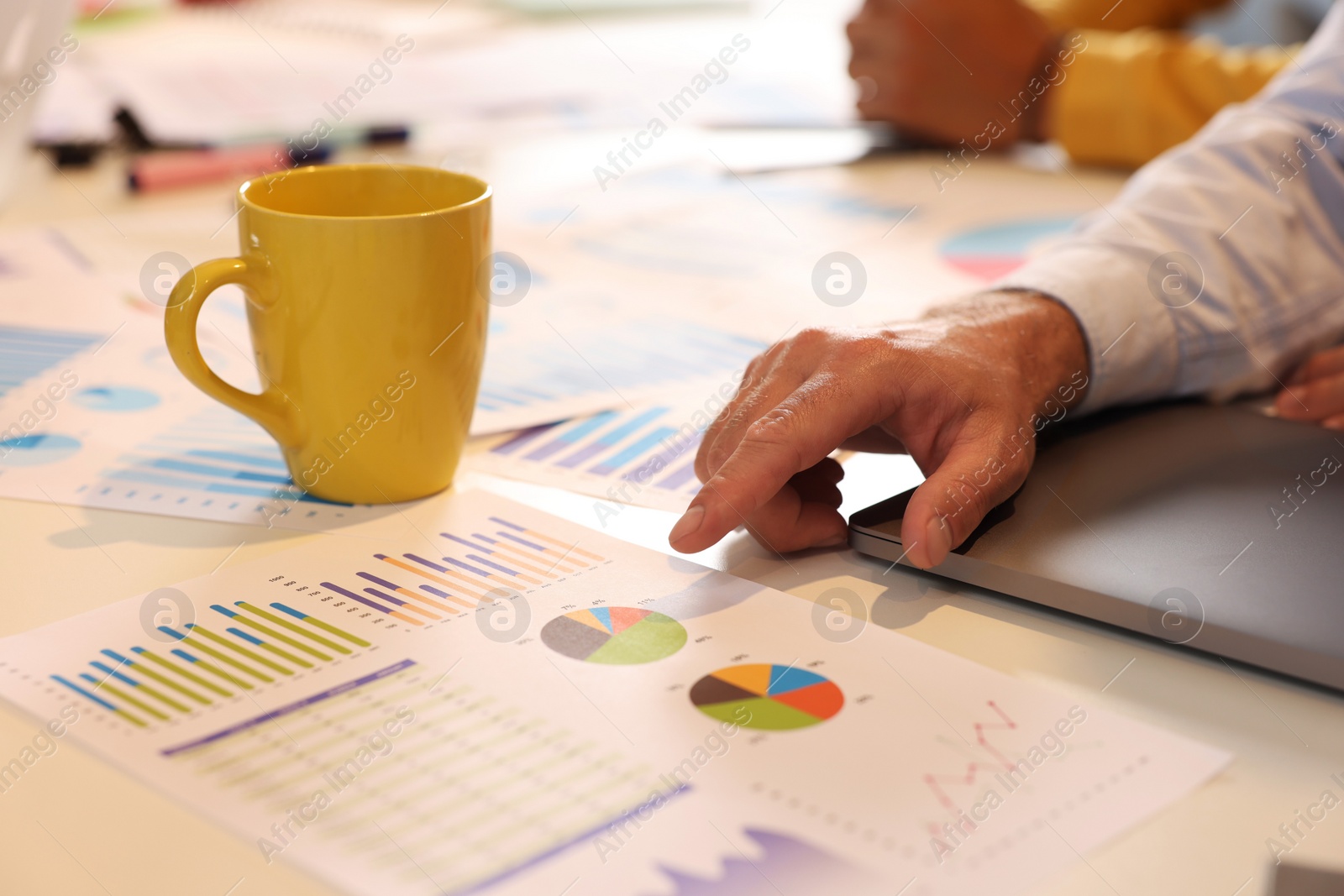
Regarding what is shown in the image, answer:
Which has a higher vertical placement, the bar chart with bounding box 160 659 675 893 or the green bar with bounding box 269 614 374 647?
the bar chart with bounding box 160 659 675 893

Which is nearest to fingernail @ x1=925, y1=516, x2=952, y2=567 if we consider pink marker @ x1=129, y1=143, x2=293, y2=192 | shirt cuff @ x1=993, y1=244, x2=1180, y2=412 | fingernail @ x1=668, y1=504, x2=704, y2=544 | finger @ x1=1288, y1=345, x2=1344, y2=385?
fingernail @ x1=668, y1=504, x2=704, y2=544

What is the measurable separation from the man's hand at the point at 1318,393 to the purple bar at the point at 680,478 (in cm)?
35

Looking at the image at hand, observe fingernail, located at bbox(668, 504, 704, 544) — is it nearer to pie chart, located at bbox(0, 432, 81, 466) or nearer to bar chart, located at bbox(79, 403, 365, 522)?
bar chart, located at bbox(79, 403, 365, 522)

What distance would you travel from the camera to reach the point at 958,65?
4.27 feet

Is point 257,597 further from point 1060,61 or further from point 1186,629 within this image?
point 1060,61

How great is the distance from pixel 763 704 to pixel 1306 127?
0.67 m

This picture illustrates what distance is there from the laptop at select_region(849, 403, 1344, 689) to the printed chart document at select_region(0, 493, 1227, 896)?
62 millimetres

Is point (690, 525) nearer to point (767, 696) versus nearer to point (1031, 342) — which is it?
point (767, 696)

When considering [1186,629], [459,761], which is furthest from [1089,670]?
[459,761]

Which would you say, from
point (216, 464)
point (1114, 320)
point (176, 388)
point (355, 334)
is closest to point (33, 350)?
point (176, 388)

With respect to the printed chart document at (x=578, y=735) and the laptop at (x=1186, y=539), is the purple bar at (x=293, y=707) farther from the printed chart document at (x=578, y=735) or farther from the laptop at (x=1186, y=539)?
the laptop at (x=1186, y=539)

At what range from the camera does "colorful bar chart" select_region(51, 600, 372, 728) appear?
0.42 metres

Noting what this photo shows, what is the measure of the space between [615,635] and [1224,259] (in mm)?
526

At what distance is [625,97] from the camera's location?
4.96 feet
